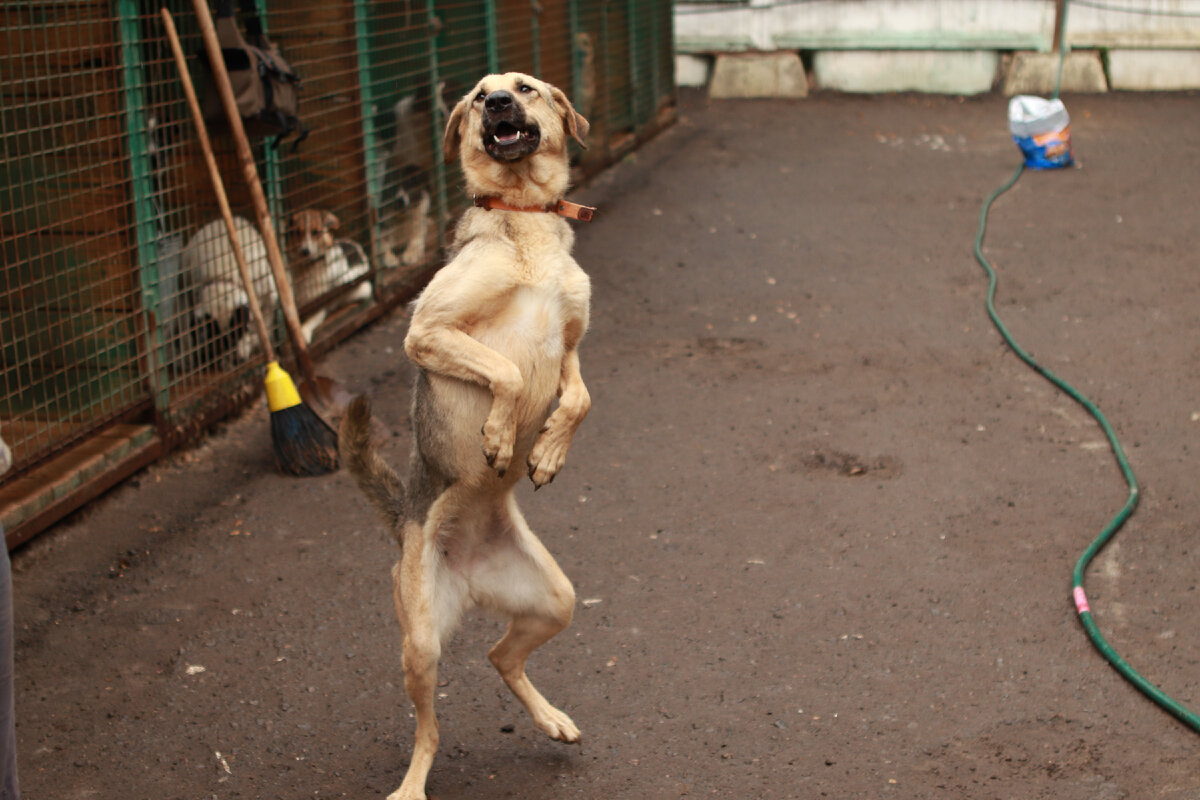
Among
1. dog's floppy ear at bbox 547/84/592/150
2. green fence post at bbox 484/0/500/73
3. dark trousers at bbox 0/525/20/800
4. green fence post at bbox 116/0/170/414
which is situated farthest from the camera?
green fence post at bbox 484/0/500/73

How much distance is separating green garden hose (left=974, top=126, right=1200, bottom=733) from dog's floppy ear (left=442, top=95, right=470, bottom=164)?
270cm

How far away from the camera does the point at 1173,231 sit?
988 cm

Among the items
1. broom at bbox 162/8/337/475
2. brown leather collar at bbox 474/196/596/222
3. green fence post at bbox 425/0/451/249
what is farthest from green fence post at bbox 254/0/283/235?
brown leather collar at bbox 474/196/596/222

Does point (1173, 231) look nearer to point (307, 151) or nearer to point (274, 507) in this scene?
point (307, 151)

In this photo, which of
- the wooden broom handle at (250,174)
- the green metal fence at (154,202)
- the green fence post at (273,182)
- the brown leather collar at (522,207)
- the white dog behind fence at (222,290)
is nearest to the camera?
the brown leather collar at (522,207)

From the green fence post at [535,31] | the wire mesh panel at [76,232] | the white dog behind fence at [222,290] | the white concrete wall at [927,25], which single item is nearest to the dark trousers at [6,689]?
the wire mesh panel at [76,232]

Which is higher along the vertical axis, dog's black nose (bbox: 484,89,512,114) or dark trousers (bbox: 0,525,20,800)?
dog's black nose (bbox: 484,89,512,114)

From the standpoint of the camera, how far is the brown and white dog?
7.09m

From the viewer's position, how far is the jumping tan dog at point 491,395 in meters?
3.33

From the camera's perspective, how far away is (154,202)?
5914 mm

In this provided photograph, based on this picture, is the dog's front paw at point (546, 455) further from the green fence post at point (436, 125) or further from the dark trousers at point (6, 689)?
the green fence post at point (436, 125)

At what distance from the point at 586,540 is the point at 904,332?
348cm

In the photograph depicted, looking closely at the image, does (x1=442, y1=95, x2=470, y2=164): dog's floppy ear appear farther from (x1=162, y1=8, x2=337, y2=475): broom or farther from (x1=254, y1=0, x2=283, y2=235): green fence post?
(x1=254, y1=0, x2=283, y2=235): green fence post

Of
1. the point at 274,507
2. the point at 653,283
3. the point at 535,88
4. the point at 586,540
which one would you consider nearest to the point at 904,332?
the point at 653,283
